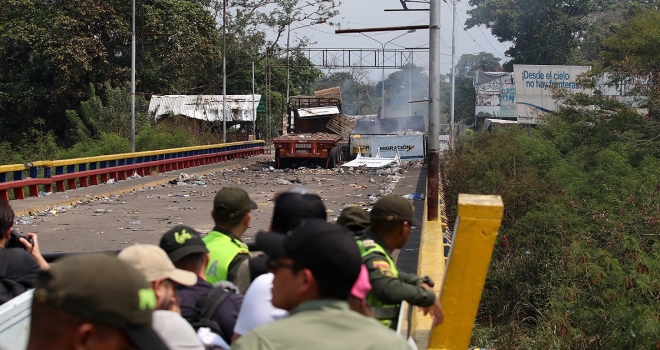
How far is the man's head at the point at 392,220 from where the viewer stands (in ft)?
13.5

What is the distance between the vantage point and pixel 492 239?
4539 millimetres

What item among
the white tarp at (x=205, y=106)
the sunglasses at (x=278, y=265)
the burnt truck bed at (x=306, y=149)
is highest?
the white tarp at (x=205, y=106)

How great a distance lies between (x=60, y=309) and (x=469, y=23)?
6826cm

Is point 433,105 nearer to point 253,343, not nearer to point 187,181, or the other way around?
point 253,343

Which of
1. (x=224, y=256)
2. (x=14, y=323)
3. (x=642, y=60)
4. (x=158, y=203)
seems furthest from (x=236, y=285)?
(x=642, y=60)

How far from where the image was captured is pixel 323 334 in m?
2.15

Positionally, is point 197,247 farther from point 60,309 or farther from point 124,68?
point 124,68

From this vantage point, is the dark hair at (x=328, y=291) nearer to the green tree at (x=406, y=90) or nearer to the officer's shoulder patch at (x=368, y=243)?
the officer's shoulder patch at (x=368, y=243)

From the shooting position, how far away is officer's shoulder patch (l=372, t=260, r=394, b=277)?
3.87 m

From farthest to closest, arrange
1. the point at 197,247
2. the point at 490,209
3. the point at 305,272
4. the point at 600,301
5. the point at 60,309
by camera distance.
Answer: the point at 600,301 < the point at 490,209 < the point at 197,247 < the point at 305,272 < the point at 60,309

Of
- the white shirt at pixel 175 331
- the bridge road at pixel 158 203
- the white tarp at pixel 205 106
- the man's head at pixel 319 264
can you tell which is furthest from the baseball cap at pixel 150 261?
the white tarp at pixel 205 106

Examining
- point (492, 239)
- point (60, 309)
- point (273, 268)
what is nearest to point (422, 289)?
point (492, 239)

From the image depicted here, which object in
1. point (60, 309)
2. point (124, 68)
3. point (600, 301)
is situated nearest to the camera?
point (60, 309)

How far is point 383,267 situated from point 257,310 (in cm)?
92
